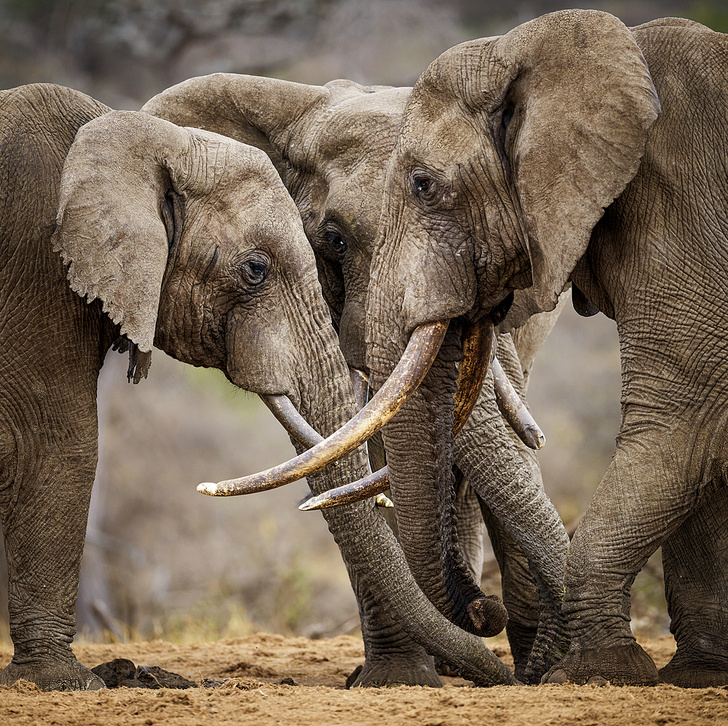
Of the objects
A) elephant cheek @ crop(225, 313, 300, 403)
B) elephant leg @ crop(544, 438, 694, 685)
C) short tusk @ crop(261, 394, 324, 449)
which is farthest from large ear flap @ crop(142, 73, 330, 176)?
elephant leg @ crop(544, 438, 694, 685)

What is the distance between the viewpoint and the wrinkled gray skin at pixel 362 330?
4848mm

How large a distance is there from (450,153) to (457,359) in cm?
76

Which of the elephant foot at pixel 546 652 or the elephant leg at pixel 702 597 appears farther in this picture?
the elephant foot at pixel 546 652

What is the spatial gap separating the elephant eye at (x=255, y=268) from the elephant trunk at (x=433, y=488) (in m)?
0.70

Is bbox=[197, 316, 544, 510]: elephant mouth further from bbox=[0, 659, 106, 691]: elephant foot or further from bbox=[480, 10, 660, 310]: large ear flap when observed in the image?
bbox=[0, 659, 106, 691]: elephant foot

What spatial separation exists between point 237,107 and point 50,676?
286cm

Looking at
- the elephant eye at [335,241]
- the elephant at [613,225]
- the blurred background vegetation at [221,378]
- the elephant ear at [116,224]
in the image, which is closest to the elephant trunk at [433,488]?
the elephant at [613,225]

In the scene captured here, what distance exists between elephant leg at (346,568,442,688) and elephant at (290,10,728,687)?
1.08 m

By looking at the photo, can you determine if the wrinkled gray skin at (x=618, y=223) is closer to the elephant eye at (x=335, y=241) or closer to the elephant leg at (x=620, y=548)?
the elephant leg at (x=620, y=548)

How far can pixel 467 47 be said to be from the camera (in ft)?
13.8

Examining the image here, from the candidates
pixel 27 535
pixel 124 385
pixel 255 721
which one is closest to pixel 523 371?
pixel 27 535

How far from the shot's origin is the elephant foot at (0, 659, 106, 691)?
14.9ft

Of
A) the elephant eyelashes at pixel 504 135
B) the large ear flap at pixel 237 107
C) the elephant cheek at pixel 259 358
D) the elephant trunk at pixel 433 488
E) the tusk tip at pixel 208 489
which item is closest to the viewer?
the tusk tip at pixel 208 489

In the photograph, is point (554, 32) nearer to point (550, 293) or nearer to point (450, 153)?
point (450, 153)
